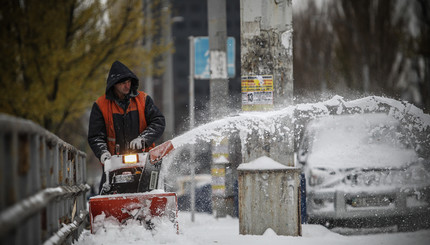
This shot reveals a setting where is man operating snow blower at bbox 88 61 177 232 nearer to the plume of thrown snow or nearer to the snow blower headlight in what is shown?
the snow blower headlight

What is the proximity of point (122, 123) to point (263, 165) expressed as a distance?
1.69 meters

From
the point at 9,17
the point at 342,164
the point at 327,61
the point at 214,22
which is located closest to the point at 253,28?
the point at 342,164

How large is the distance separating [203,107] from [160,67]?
21.5ft

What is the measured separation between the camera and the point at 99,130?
6.45m

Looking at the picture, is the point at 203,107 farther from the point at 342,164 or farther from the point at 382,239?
the point at 382,239

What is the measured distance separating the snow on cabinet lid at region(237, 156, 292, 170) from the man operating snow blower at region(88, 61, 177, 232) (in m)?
1.11

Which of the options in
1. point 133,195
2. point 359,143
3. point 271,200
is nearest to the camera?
point 133,195

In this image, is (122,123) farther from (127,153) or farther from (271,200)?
(271,200)

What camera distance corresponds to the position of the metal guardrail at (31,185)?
3.20 m

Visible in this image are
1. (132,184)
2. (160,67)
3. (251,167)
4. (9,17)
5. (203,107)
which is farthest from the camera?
(160,67)

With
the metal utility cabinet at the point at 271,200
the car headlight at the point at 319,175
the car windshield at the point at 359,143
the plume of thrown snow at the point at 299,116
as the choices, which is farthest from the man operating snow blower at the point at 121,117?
the car windshield at the point at 359,143

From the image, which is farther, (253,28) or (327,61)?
(327,61)

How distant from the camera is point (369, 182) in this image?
336 inches

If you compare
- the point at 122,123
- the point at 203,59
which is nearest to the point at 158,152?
the point at 122,123
